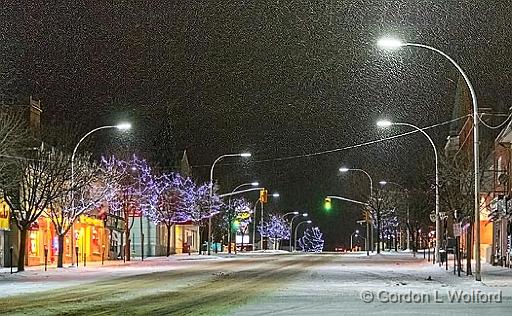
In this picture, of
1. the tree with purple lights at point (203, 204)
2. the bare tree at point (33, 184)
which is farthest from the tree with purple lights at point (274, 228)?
the bare tree at point (33, 184)

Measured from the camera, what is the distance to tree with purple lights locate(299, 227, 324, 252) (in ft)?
561

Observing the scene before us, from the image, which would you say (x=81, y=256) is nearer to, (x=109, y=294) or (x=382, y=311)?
(x=109, y=294)

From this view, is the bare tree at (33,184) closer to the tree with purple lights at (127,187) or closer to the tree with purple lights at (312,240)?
the tree with purple lights at (127,187)

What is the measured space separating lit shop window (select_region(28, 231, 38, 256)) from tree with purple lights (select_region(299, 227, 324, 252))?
119m

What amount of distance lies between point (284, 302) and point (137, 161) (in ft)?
178

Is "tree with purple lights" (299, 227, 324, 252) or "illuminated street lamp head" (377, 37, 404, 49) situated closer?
"illuminated street lamp head" (377, 37, 404, 49)

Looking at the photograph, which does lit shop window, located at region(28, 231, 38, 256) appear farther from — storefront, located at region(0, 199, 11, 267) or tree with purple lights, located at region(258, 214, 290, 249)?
tree with purple lights, located at region(258, 214, 290, 249)

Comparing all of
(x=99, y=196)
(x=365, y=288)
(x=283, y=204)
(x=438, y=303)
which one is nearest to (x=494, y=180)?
(x=99, y=196)

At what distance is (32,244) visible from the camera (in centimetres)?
5359

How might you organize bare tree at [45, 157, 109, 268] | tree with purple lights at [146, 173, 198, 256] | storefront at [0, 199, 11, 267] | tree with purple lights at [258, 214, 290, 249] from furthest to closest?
tree with purple lights at [258, 214, 290, 249], tree with purple lights at [146, 173, 198, 256], storefront at [0, 199, 11, 267], bare tree at [45, 157, 109, 268]

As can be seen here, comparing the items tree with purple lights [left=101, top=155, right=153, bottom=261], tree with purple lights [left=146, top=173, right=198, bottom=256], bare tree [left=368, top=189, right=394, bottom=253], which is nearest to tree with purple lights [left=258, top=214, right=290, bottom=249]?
bare tree [left=368, top=189, right=394, bottom=253]

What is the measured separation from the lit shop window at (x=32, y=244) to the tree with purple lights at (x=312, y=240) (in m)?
119

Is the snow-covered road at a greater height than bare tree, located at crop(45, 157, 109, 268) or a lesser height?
lesser

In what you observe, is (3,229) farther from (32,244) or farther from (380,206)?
(380,206)
